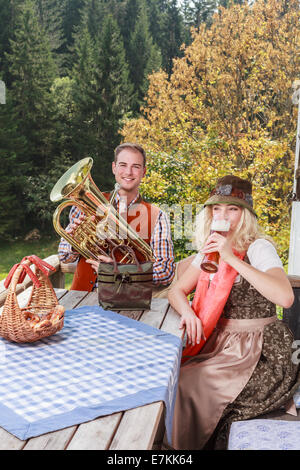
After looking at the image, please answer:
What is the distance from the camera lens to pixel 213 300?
160 centimetres

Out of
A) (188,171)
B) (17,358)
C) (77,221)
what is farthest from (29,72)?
(17,358)

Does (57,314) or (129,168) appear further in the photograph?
(129,168)

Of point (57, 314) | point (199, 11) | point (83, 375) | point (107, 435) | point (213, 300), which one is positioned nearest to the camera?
point (107, 435)

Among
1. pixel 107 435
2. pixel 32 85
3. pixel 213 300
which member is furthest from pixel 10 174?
pixel 107 435

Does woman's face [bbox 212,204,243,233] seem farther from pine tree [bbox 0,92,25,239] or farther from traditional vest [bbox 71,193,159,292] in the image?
pine tree [bbox 0,92,25,239]

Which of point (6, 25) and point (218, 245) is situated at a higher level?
point (6, 25)

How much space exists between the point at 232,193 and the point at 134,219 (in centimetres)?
62

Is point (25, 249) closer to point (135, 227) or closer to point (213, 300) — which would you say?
point (135, 227)

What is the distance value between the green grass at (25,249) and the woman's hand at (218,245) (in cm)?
821

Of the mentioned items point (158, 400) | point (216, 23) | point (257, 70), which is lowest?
point (158, 400)

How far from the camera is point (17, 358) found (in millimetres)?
1147

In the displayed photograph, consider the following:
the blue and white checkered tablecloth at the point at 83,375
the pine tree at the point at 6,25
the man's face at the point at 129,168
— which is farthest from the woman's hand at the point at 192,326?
the pine tree at the point at 6,25
